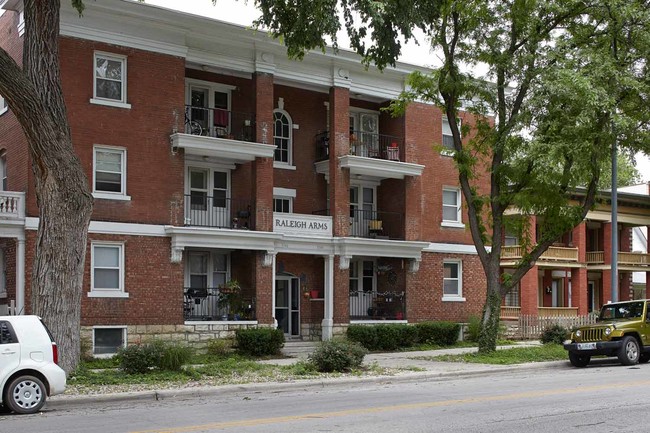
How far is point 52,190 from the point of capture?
1809cm

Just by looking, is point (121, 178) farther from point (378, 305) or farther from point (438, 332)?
point (438, 332)

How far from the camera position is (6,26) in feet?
89.0

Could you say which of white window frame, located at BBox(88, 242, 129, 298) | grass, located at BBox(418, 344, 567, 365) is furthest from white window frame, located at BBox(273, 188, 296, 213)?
grass, located at BBox(418, 344, 567, 365)

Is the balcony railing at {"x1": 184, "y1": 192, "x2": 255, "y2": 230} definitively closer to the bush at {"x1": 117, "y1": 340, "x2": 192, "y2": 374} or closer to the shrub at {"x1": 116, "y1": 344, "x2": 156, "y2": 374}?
the bush at {"x1": 117, "y1": 340, "x2": 192, "y2": 374}

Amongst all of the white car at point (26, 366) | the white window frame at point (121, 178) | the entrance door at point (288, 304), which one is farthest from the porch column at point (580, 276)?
the white car at point (26, 366)

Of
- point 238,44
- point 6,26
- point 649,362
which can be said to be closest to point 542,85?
point 649,362

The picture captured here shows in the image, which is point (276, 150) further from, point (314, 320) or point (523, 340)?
point (523, 340)

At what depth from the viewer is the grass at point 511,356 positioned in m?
24.2

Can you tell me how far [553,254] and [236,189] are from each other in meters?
21.8

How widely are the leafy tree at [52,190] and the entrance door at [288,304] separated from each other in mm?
13636

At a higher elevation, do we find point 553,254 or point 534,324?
point 553,254

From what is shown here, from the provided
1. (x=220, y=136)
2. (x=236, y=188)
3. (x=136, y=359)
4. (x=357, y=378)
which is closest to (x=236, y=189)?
(x=236, y=188)

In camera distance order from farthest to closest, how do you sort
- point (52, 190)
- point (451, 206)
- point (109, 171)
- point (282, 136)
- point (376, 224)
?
1. point (451, 206)
2. point (376, 224)
3. point (282, 136)
4. point (109, 171)
5. point (52, 190)

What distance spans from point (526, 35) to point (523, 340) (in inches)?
583
